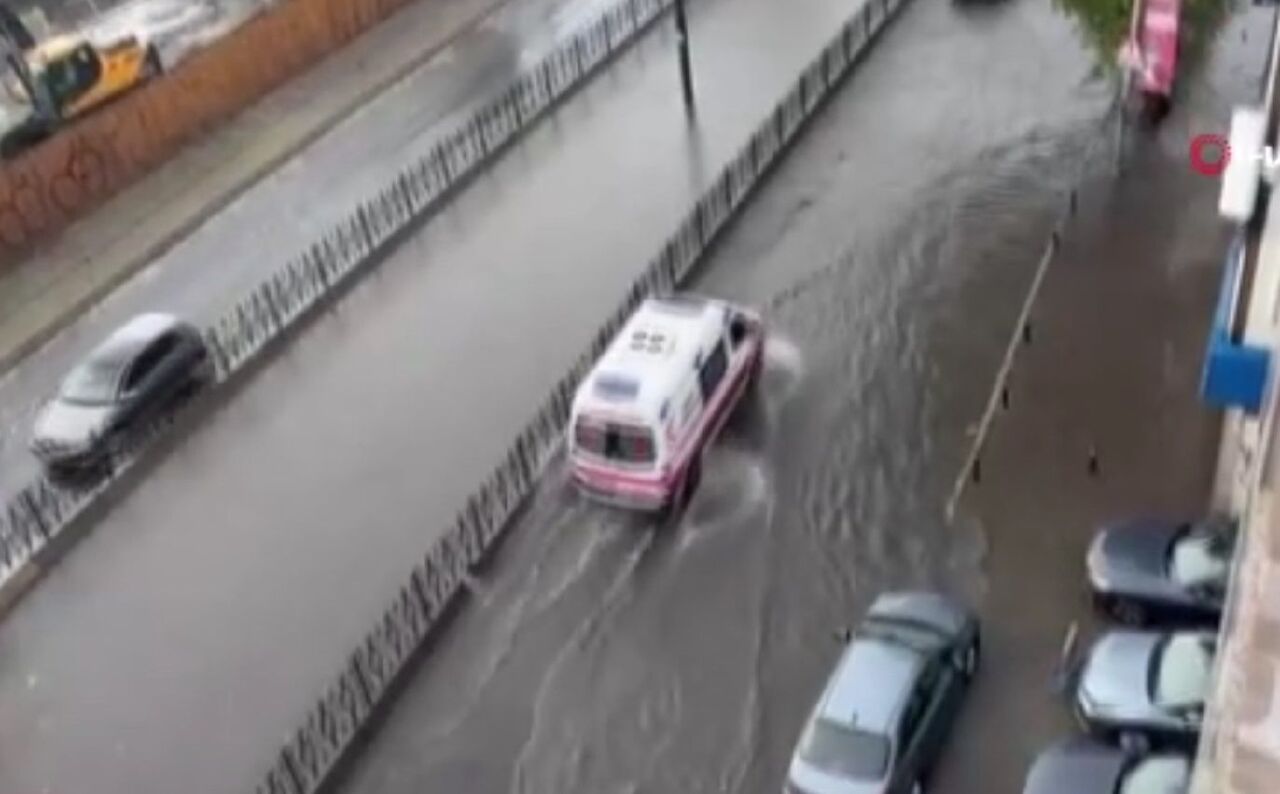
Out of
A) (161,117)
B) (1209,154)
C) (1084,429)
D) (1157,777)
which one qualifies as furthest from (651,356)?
(161,117)

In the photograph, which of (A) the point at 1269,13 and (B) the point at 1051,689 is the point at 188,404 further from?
(A) the point at 1269,13

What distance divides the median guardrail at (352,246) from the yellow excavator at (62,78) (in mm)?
4909

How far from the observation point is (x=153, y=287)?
24734mm

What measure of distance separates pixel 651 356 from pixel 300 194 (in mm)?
9541

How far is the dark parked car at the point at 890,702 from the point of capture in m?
15.3

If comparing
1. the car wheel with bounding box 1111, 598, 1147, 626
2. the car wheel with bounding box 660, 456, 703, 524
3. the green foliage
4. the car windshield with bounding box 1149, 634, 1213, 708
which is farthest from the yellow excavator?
the car windshield with bounding box 1149, 634, 1213, 708

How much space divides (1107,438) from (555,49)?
45.6ft

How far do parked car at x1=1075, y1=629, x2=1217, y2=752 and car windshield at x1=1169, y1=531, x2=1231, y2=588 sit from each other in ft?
2.47

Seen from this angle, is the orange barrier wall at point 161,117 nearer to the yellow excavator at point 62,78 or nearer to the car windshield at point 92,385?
the yellow excavator at point 62,78

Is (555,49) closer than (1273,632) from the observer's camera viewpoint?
No

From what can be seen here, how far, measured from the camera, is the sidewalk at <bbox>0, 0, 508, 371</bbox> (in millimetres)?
24562

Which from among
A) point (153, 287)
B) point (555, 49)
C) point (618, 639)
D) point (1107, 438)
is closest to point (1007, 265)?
point (1107, 438)

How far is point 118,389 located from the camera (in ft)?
69.4
